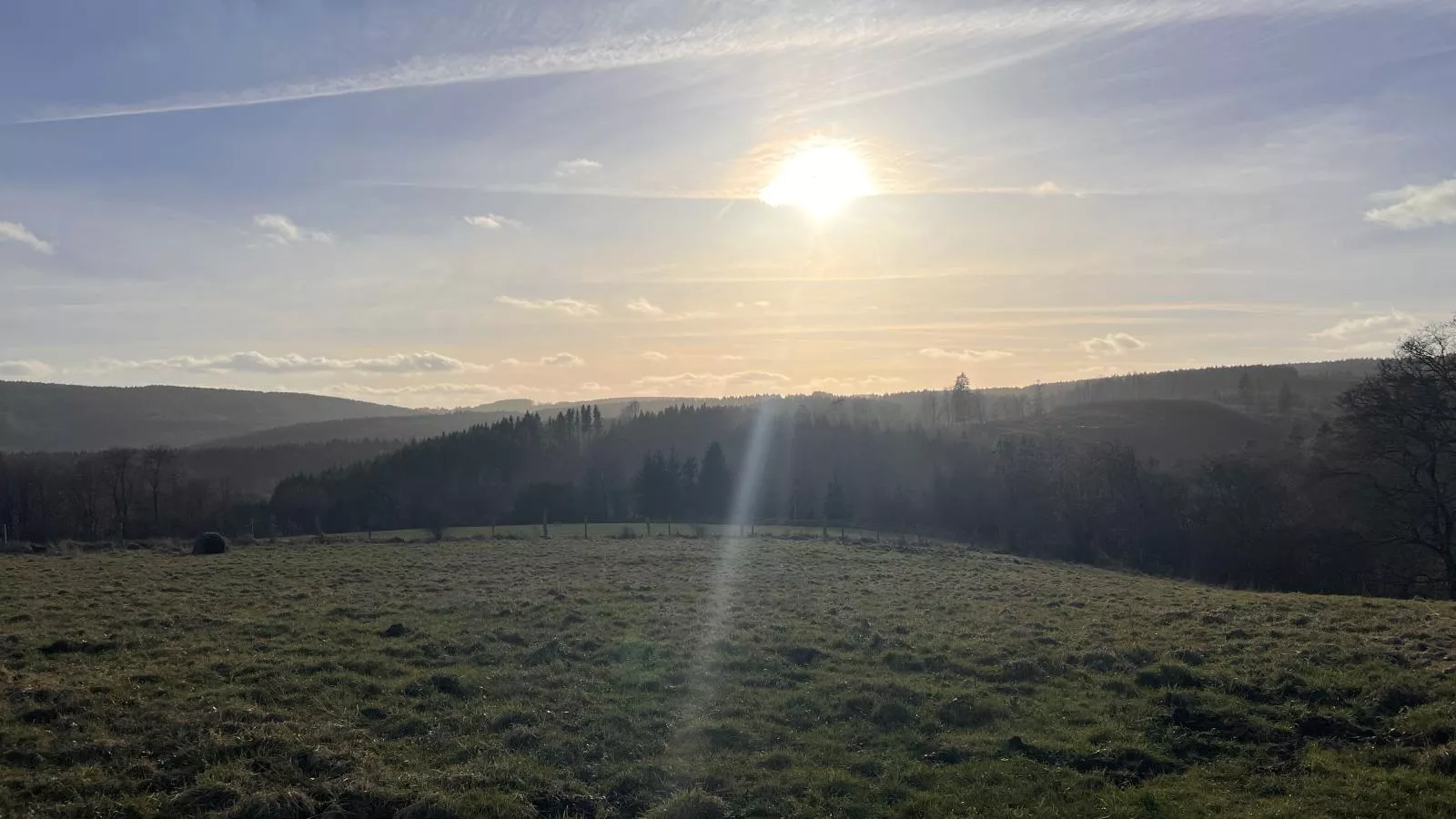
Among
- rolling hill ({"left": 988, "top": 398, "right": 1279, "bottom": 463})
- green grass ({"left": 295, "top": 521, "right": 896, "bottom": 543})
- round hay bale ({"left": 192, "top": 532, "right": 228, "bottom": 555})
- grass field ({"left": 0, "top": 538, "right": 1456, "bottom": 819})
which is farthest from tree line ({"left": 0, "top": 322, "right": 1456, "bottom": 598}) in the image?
round hay bale ({"left": 192, "top": 532, "right": 228, "bottom": 555})

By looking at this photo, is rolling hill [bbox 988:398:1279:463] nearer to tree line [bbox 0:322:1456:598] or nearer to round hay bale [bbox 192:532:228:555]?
tree line [bbox 0:322:1456:598]

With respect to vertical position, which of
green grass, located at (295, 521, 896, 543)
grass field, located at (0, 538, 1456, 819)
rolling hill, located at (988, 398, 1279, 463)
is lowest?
green grass, located at (295, 521, 896, 543)

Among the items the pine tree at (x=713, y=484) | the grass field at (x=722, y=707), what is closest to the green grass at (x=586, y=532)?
the pine tree at (x=713, y=484)

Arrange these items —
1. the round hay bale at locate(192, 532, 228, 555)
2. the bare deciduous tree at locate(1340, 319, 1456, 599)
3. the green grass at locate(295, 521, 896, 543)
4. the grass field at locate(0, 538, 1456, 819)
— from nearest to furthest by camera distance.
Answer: the grass field at locate(0, 538, 1456, 819) → the bare deciduous tree at locate(1340, 319, 1456, 599) → the round hay bale at locate(192, 532, 228, 555) → the green grass at locate(295, 521, 896, 543)

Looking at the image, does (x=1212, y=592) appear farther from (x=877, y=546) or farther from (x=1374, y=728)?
(x=877, y=546)

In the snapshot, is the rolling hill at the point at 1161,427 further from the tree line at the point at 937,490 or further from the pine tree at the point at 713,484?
the pine tree at the point at 713,484

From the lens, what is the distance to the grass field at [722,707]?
31.7 feet

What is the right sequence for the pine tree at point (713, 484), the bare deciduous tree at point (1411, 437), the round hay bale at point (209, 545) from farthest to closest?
the pine tree at point (713, 484)
the round hay bale at point (209, 545)
the bare deciduous tree at point (1411, 437)

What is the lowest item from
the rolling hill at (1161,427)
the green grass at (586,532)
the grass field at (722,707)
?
the green grass at (586,532)

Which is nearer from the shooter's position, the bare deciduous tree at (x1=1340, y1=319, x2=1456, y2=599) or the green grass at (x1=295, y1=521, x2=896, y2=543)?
the bare deciduous tree at (x1=1340, y1=319, x2=1456, y2=599)

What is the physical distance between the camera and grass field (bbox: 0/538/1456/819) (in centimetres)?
966

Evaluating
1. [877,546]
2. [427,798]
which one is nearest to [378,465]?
[877,546]

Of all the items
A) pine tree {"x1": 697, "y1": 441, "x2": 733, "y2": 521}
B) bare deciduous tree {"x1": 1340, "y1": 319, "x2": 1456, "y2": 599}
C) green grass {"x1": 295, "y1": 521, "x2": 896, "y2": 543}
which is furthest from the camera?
pine tree {"x1": 697, "y1": 441, "x2": 733, "y2": 521}

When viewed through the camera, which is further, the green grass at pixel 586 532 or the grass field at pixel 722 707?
the green grass at pixel 586 532
